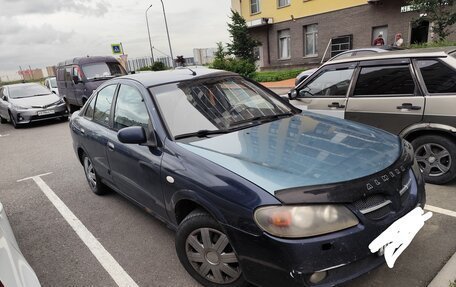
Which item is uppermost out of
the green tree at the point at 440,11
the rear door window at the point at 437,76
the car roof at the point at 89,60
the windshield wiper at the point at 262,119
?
the green tree at the point at 440,11

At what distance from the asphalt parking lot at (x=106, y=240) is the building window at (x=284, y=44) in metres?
21.2

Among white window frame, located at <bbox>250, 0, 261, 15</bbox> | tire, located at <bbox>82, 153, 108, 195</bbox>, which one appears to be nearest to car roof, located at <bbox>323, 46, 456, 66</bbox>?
tire, located at <bbox>82, 153, 108, 195</bbox>

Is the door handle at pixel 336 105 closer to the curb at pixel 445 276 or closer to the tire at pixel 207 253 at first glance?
the curb at pixel 445 276

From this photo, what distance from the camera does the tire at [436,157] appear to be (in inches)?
161

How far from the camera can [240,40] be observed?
24672mm

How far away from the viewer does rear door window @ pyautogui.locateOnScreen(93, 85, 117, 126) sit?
4094mm

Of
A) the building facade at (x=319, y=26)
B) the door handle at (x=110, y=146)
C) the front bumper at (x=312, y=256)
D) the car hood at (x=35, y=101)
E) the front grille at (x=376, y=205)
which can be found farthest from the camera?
the building facade at (x=319, y=26)

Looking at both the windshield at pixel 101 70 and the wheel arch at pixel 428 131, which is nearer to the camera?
the wheel arch at pixel 428 131

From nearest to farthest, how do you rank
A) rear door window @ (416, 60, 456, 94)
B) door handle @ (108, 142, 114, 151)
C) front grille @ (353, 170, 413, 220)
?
Answer: front grille @ (353, 170, 413, 220) < door handle @ (108, 142, 114, 151) < rear door window @ (416, 60, 456, 94)

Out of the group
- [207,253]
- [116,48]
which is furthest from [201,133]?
[116,48]

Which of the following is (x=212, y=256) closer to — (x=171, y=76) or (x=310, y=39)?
(x=171, y=76)

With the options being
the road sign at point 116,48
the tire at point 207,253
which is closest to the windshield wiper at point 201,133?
the tire at point 207,253

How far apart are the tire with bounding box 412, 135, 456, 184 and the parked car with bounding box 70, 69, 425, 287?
5.10ft

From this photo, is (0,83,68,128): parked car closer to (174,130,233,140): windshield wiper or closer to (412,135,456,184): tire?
(174,130,233,140): windshield wiper
